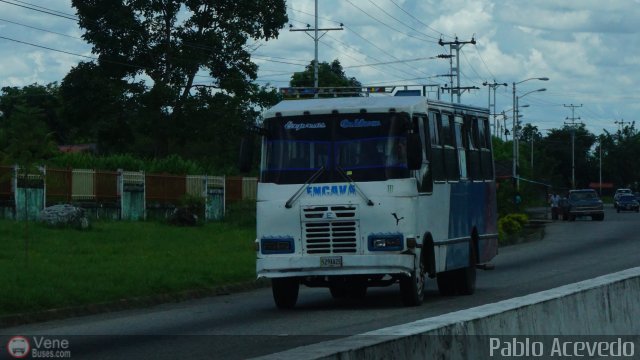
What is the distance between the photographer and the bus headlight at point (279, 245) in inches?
714

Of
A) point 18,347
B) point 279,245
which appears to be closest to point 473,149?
point 279,245

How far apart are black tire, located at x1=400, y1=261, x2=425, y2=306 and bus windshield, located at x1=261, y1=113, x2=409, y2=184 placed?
1453mm

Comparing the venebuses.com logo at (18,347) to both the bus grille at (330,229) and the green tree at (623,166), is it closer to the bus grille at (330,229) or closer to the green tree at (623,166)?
the bus grille at (330,229)

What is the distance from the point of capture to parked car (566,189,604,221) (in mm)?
70500

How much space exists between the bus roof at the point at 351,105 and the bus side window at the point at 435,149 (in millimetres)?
411

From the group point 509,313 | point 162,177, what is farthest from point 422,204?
point 162,177

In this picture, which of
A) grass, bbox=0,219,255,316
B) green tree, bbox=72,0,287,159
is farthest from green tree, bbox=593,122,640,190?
grass, bbox=0,219,255,316

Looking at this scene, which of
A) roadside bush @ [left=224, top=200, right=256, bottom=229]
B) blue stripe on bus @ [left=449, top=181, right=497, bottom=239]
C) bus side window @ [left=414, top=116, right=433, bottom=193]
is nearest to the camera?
bus side window @ [left=414, top=116, right=433, bottom=193]

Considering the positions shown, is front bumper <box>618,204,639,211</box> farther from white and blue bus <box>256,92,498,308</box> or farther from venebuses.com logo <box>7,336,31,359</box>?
venebuses.com logo <box>7,336,31,359</box>

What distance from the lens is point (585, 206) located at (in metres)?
70.6

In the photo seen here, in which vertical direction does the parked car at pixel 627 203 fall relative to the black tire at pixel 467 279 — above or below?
above

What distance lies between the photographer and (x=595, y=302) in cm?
1191

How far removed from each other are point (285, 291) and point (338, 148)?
2.42m

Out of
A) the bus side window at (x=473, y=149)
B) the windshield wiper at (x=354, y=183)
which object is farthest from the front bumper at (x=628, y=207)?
the windshield wiper at (x=354, y=183)
